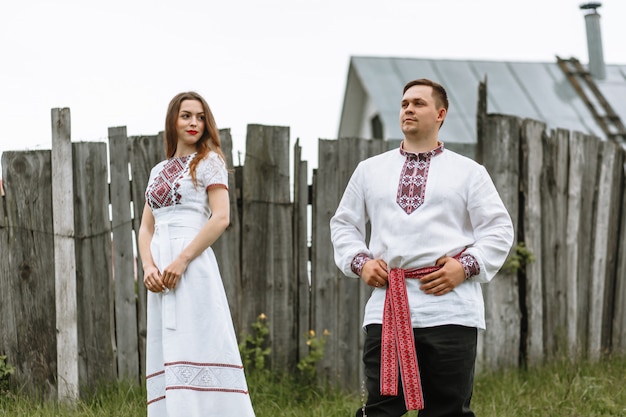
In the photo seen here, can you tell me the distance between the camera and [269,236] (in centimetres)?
542

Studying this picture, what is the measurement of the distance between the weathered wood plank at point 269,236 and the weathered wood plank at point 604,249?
8.60ft

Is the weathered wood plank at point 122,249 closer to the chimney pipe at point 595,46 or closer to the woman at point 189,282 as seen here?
the woman at point 189,282

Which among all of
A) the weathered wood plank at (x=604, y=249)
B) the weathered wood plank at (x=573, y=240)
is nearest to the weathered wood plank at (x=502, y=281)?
the weathered wood plank at (x=573, y=240)

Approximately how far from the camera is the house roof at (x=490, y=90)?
11867 millimetres

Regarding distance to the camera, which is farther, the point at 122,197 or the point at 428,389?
the point at 122,197

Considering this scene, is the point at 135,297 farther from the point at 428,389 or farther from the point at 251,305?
the point at 428,389

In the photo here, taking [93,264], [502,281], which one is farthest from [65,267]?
[502,281]

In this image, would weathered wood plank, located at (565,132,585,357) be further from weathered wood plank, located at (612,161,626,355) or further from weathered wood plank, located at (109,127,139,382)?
weathered wood plank, located at (109,127,139,382)

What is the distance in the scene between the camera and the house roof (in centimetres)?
1187

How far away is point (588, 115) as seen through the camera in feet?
40.5

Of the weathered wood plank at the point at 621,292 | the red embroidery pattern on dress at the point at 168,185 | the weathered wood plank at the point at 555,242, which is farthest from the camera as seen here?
the weathered wood plank at the point at 621,292

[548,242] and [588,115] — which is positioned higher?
[588,115]

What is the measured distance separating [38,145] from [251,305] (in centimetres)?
165

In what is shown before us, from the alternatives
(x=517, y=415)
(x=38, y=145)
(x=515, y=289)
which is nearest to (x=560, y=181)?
(x=515, y=289)
